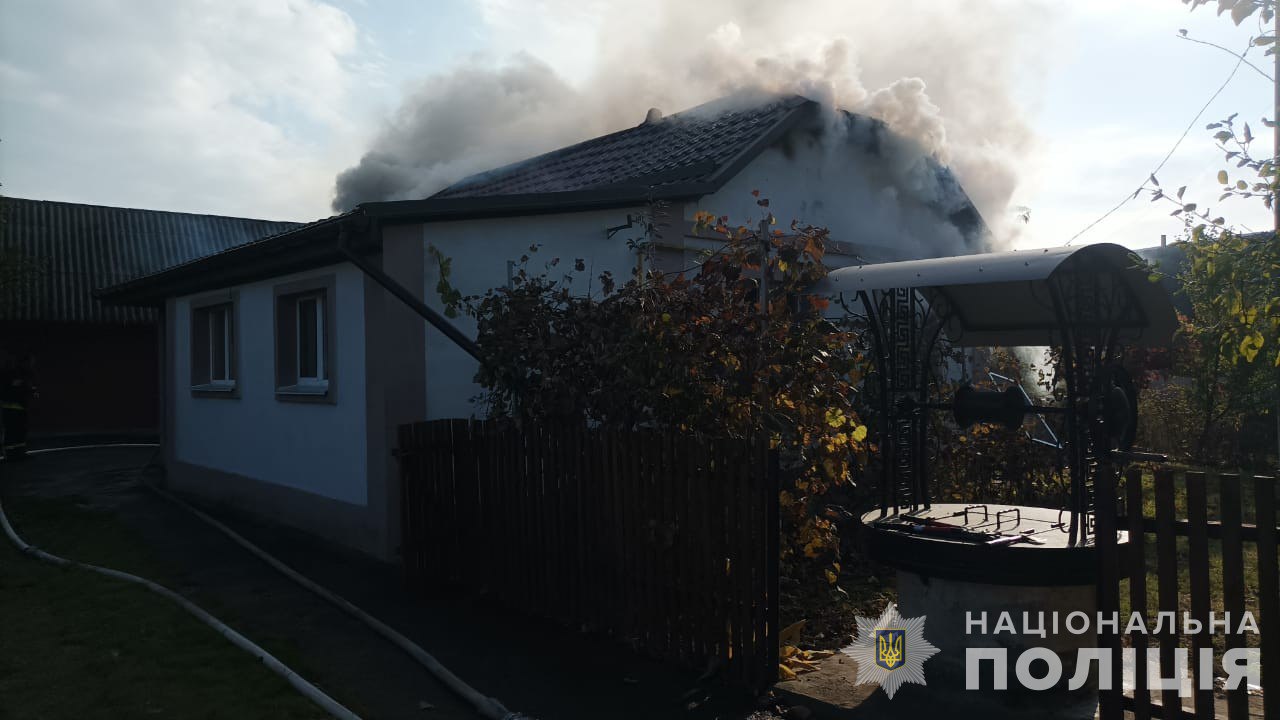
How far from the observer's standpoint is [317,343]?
33.9 feet

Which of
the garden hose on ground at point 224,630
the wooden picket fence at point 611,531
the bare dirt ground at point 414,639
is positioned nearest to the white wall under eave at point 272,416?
the bare dirt ground at point 414,639

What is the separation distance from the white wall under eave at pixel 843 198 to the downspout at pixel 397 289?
8.59 ft

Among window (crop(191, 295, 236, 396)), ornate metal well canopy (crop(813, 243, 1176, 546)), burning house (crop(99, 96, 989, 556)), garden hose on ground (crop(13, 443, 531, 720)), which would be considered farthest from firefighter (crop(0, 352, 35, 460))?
ornate metal well canopy (crop(813, 243, 1176, 546))

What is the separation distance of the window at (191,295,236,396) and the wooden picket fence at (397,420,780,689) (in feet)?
22.2

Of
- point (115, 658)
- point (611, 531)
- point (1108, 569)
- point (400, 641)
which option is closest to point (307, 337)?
point (115, 658)

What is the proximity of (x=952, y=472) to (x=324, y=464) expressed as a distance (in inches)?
265

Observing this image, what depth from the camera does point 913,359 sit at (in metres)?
6.33

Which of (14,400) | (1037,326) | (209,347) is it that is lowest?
(14,400)

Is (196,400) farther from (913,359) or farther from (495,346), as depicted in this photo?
(913,359)

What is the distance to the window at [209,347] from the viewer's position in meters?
13.0

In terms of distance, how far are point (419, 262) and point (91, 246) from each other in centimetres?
2280

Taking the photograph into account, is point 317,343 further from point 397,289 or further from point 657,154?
point 657,154

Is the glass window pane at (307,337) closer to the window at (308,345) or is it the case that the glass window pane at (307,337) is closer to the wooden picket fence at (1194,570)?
the window at (308,345)
